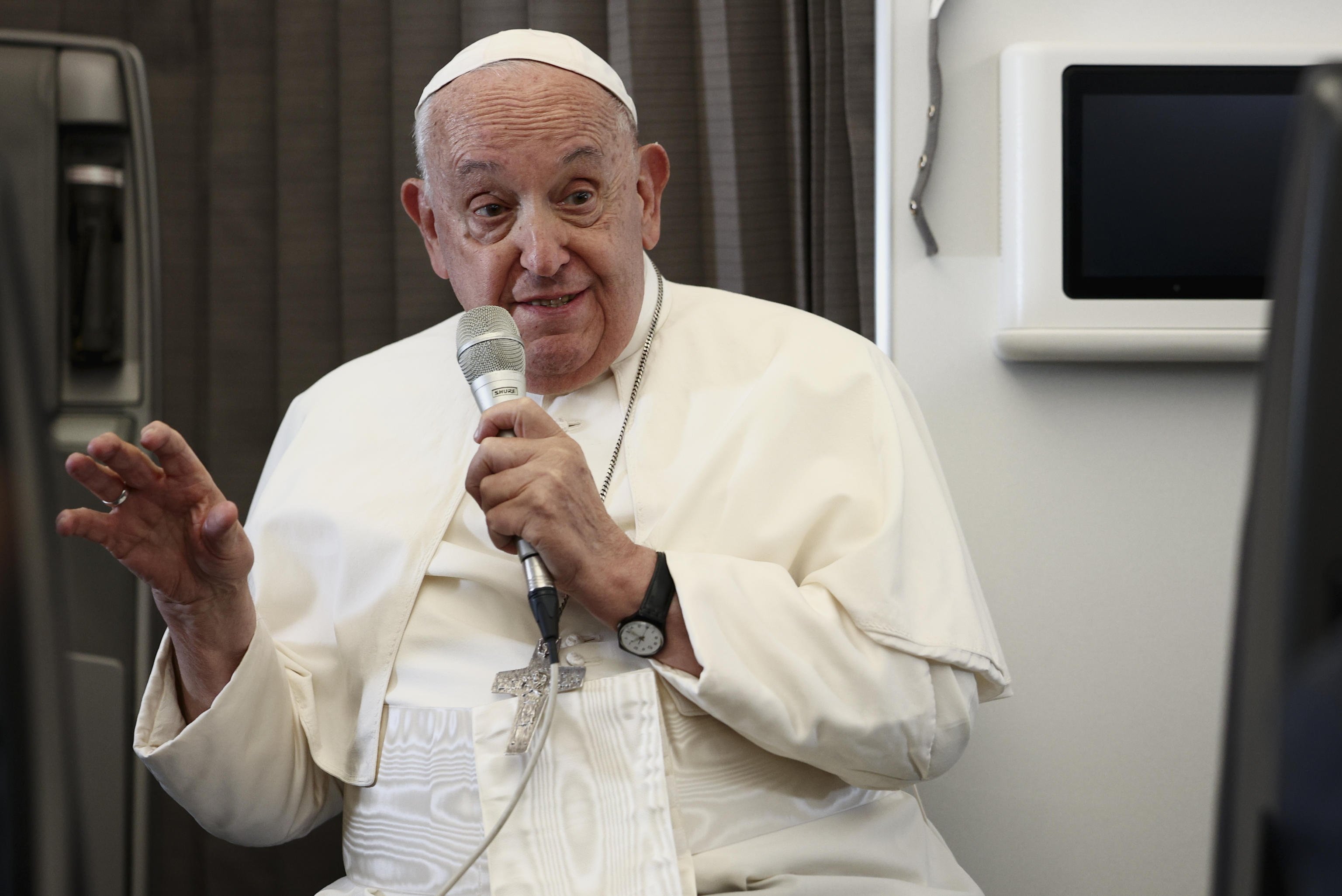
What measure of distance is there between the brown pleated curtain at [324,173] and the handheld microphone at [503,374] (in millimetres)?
850

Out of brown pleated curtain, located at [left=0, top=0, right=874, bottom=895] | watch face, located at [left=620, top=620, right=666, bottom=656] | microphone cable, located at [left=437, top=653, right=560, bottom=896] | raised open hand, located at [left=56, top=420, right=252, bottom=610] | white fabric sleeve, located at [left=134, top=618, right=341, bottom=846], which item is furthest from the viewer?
brown pleated curtain, located at [left=0, top=0, right=874, bottom=895]

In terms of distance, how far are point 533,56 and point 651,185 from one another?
296 mm

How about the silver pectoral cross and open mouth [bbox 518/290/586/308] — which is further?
open mouth [bbox 518/290/586/308]

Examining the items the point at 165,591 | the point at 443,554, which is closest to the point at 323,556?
the point at 443,554

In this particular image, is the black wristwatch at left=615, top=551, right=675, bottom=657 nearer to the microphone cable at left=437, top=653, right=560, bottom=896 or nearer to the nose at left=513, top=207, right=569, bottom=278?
the microphone cable at left=437, top=653, right=560, bottom=896

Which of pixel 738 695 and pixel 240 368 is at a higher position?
pixel 240 368

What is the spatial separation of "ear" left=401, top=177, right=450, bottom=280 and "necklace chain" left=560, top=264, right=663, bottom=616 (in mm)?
345

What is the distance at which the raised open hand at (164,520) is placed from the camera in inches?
46.6

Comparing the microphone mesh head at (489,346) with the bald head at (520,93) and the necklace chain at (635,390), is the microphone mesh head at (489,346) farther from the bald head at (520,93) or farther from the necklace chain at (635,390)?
the bald head at (520,93)

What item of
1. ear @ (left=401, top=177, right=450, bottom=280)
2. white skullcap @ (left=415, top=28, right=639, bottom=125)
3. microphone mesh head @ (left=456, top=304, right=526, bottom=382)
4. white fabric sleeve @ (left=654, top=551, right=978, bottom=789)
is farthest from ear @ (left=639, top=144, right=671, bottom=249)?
white fabric sleeve @ (left=654, top=551, right=978, bottom=789)

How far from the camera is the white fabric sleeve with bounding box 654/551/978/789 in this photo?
4.54ft

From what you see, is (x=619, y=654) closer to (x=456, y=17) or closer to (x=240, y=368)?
(x=240, y=368)

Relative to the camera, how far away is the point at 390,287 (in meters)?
2.33

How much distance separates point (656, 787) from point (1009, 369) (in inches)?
39.9
